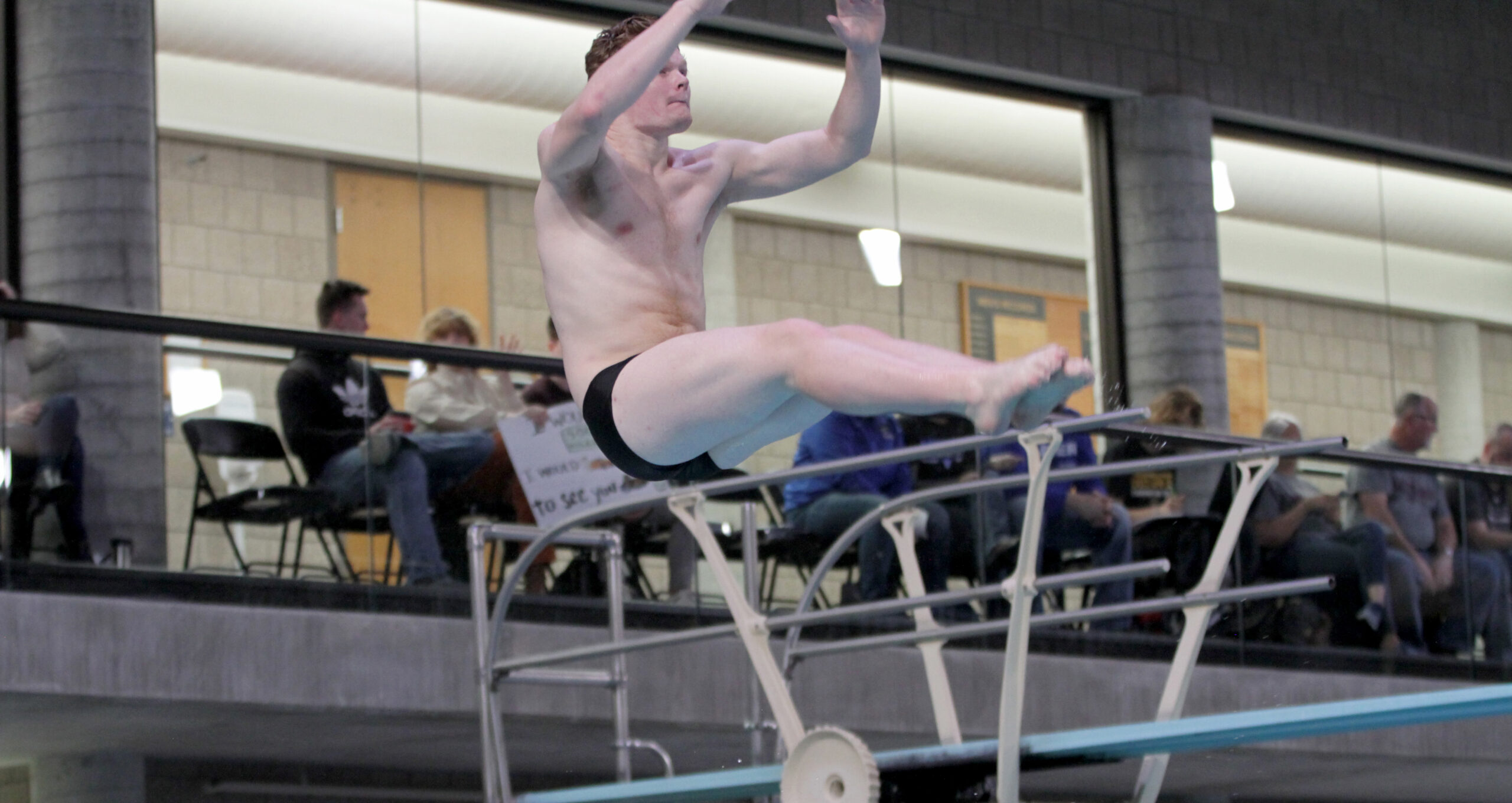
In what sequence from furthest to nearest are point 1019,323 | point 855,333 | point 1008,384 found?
point 1019,323 → point 855,333 → point 1008,384

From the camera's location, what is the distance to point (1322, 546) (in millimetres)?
7340

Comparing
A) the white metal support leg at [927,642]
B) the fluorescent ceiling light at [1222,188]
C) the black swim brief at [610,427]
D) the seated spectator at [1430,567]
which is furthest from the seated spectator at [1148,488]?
the fluorescent ceiling light at [1222,188]

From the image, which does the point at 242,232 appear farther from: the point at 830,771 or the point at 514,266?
the point at 830,771

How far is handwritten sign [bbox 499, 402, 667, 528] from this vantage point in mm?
6145

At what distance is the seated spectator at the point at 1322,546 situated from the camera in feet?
23.4

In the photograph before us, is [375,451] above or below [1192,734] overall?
above

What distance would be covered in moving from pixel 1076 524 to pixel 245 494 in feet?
9.15

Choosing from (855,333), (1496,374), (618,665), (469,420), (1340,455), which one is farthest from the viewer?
(1496,374)

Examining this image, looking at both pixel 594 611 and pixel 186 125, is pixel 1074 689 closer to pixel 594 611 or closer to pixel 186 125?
pixel 594 611

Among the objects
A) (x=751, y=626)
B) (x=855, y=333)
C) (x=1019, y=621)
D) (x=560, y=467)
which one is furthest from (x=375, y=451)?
(x=855, y=333)

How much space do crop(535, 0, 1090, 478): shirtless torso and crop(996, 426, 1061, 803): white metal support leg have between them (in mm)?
514

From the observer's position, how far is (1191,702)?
24.6 feet

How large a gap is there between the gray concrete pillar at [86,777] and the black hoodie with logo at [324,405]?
2622mm

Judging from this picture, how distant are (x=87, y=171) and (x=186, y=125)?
718 mm
